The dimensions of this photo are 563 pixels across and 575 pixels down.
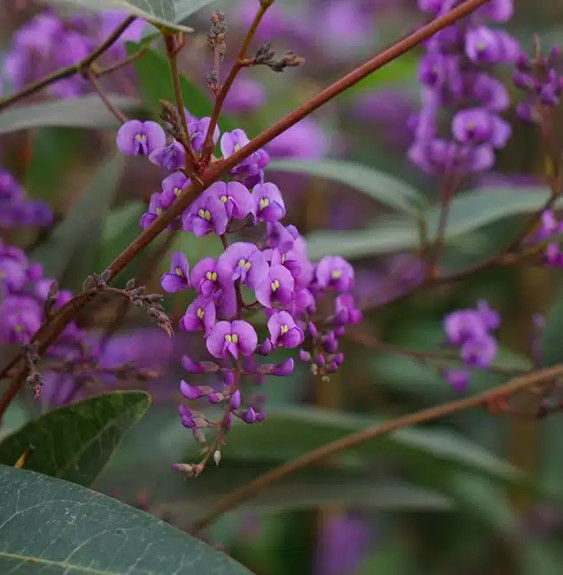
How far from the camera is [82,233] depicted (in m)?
0.62

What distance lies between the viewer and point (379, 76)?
836 millimetres

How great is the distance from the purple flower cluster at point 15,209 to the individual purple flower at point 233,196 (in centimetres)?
24

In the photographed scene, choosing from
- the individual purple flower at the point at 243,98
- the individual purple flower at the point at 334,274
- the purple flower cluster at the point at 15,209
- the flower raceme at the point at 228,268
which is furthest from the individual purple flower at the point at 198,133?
the individual purple flower at the point at 243,98

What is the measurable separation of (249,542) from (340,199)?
1.61 feet

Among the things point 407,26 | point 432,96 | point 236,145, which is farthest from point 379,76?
point 407,26

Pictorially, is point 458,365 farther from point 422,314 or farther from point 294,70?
point 294,70

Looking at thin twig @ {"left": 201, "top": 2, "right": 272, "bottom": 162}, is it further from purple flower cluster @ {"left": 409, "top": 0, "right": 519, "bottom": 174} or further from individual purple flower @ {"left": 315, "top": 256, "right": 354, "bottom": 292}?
purple flower cluster @ {"left": 409, "top": 0, "right": 519, "bottom": 174}

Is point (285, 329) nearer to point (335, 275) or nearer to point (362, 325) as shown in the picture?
point (335, 275)

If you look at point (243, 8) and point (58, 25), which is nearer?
point (58, 25)

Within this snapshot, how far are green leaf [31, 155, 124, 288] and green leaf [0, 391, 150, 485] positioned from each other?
169 mm

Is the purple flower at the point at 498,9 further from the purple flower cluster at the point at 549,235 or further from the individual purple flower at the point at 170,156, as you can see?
the individual purple flower at the point at 170,156

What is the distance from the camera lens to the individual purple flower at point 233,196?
380mm

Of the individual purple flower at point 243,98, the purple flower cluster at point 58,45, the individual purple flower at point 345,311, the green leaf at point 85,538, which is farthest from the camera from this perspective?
the individual purple flower at point 243,98

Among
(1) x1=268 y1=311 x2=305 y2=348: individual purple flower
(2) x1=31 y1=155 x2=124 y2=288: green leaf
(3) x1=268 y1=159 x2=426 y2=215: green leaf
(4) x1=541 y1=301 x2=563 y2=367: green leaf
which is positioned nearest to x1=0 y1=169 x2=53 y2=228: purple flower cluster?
(2) x1=31 y1=155 x2=124 y2=288: green leaf
